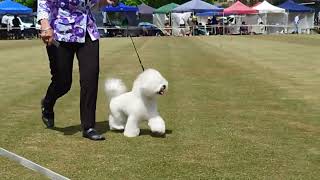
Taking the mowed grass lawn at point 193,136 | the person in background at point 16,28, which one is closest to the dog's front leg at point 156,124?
the mowed grass lawn at point 193,136

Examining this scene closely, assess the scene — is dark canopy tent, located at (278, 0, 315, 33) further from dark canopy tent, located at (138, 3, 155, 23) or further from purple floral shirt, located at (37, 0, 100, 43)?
purple floral shirt, located at (37, 0, 100, 43)

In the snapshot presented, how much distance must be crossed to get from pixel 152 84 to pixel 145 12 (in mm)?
49440

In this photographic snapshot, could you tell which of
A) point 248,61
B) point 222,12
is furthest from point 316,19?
point 248,61

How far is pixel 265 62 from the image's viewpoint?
56.9 feet

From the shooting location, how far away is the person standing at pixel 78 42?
19.9ft

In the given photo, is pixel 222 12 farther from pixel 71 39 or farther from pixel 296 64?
pixel 71 39

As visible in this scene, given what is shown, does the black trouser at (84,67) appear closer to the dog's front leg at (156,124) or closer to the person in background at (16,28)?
the dog's front leg at (156,124)

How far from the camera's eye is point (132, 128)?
20.6ft

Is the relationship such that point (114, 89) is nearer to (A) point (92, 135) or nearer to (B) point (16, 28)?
(A) point (92, 135)

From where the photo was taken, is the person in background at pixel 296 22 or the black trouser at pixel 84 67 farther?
the person in background at pixel 296 22

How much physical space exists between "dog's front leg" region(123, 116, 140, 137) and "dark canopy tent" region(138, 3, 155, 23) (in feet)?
155

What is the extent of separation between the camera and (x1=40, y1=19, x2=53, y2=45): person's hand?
19.3 feet

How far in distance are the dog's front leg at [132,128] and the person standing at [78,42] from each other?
0.96 feet

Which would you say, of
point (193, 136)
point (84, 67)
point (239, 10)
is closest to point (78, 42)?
point (84, 67)
